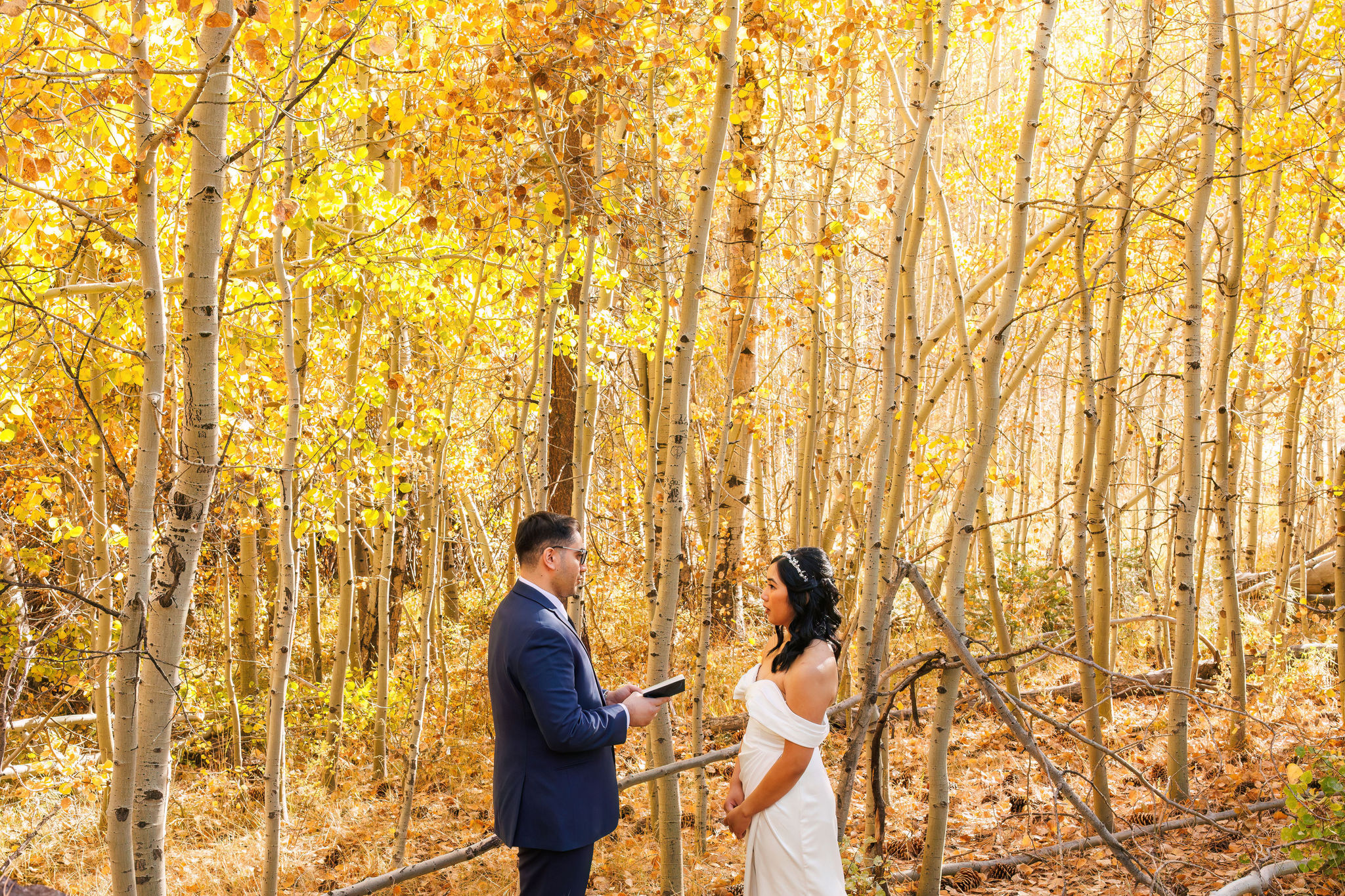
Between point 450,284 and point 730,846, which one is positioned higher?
point 450,284

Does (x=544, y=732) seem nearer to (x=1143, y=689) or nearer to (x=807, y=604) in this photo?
(x=807, y=604)

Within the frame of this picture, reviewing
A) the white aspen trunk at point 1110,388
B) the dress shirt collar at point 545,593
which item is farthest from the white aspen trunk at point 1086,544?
the dress shirt collar at point 545,593

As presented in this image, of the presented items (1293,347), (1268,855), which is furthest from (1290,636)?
(1268,855)

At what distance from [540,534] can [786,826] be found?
49.9 inches

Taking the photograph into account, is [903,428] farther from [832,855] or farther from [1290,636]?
[1290,636]

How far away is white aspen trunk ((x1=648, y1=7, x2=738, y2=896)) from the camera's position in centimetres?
370

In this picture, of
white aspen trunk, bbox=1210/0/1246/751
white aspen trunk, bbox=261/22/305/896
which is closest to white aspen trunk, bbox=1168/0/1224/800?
white aspen trunk, bbox=1210/0/1246/751

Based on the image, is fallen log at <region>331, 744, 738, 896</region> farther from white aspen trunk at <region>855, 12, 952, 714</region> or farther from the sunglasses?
white aspen trunk at <region>855, 12, 952, 714</region>

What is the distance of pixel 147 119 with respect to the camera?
256 cm

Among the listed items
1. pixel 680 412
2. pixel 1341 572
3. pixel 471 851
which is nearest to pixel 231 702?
pixel 471 851

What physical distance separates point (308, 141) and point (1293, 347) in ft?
27.9

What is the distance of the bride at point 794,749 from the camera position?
2.79 meters

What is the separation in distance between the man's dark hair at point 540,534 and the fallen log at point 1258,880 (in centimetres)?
302

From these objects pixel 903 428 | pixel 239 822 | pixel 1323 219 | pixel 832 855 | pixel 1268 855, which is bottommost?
pixel 239 822
